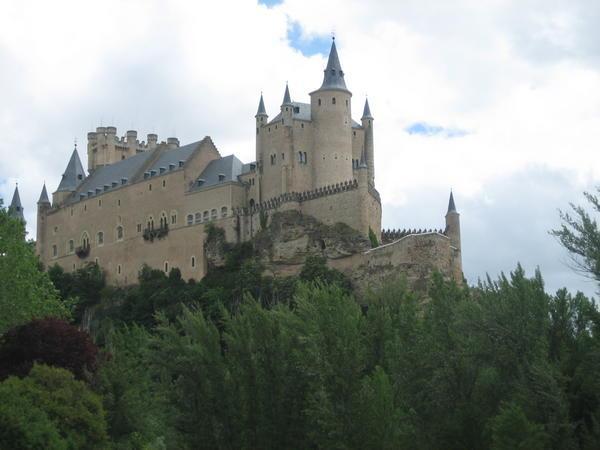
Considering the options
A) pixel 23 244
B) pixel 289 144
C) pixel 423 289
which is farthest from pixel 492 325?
pixel 289 144

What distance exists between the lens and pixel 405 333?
48.3 metres

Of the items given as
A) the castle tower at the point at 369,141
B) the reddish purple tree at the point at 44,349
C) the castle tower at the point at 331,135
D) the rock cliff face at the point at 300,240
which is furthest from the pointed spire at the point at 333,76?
the reddish purple tree at the point at 44,349

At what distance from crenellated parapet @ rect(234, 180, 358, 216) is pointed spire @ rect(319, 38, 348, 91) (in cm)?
889

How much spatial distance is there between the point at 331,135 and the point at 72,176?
139 feet

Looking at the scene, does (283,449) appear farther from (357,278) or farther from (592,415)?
(357,278)

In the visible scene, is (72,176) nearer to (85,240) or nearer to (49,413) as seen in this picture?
(85,240)

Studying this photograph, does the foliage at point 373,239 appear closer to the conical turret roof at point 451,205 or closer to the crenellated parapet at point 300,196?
the crenellated parapet at point 300,196

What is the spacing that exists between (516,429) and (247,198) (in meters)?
62.4

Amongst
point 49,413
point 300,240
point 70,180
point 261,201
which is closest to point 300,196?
point 300,240

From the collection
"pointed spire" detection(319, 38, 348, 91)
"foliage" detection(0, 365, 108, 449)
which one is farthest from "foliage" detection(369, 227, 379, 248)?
"foliage" detection(0, 365, 108, 449)

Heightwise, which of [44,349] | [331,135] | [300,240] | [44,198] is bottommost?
[44,349]

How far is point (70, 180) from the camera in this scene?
409 ft

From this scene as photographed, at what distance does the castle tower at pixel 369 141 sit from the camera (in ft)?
321

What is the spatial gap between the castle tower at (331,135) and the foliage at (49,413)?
4802 centimetres
